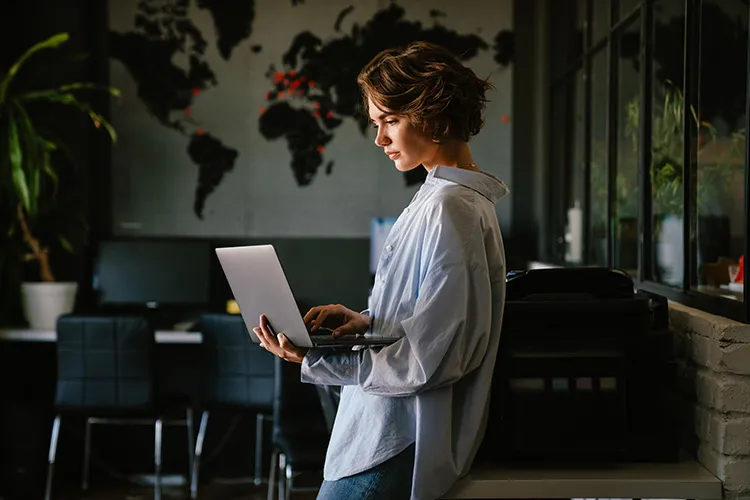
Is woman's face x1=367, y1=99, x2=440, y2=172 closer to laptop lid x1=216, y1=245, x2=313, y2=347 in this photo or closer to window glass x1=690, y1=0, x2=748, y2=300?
laptop lid x1=216, y1=245, x2=313, y2=347

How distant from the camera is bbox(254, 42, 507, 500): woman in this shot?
1599 millimetres

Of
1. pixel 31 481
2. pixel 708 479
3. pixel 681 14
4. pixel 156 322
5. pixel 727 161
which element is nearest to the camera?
pixel 708 479

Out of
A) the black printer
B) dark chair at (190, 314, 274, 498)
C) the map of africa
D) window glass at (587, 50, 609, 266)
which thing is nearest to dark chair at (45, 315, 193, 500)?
dark chair at (190, 314, 274, 498)

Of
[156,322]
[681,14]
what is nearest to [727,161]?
[681,14]

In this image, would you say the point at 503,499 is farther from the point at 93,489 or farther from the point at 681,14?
the point at 93,489

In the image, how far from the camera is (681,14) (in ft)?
8.72

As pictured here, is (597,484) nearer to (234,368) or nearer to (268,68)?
(234,368)

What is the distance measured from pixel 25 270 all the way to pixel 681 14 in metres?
3.94

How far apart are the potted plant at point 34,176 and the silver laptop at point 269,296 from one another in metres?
3.38

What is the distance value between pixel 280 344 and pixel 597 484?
68cm

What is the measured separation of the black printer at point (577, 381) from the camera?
1.92 meters

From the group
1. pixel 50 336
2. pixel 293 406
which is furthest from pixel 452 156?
pixel 50 336

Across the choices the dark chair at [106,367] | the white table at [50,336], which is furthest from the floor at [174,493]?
the white table at [50,336]

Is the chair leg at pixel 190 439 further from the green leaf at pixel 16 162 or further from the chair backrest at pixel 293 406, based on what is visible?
the green leaf at pixel 16 162
